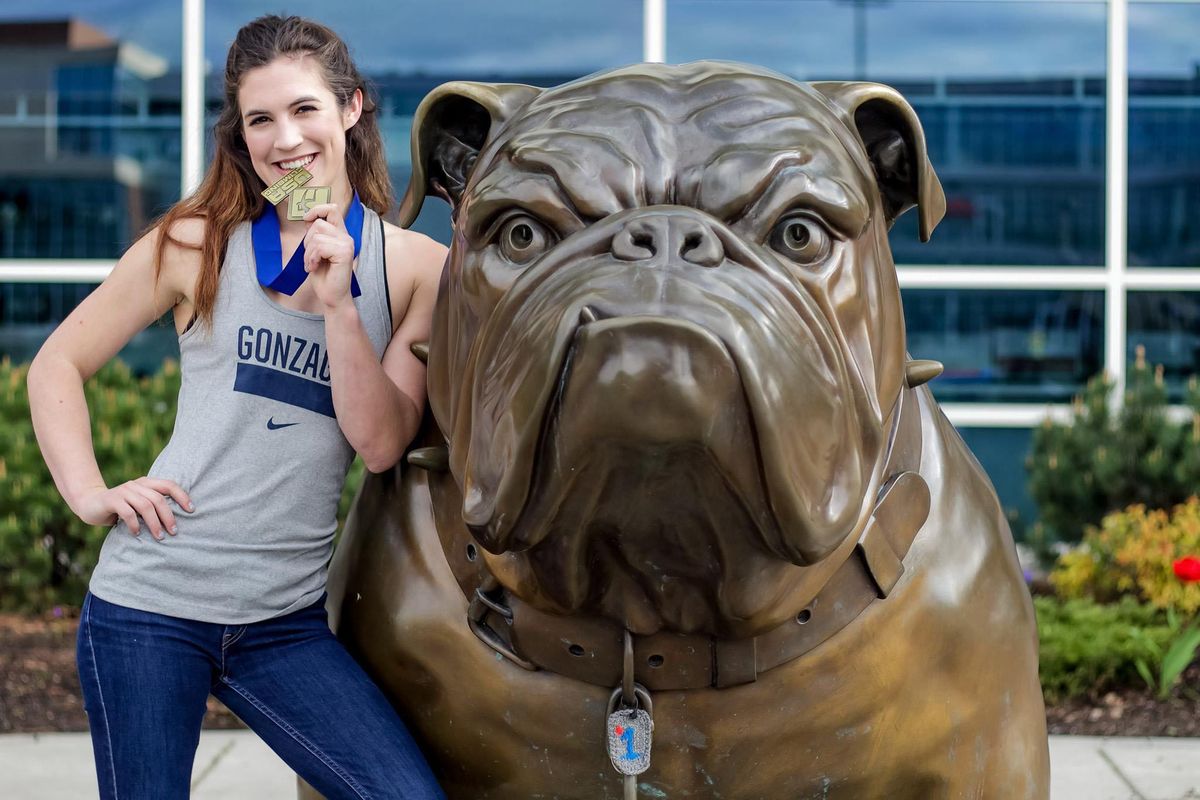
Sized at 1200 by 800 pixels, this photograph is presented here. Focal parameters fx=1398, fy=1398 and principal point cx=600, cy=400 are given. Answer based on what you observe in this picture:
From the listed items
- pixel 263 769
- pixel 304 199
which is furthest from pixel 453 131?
pixel 263 769

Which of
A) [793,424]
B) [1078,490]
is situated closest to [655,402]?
[793,424]

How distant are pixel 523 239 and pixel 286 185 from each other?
58 cm

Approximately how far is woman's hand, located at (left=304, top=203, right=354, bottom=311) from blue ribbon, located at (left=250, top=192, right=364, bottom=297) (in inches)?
3.8

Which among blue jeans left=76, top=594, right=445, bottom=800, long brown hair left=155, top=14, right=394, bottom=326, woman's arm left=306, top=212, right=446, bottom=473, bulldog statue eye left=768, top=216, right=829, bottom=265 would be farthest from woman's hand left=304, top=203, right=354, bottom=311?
bulldog statue eye left=768, top=216, right=829, bottom=265

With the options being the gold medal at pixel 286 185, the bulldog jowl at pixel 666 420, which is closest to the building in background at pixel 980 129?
the gold medal at pixel 286 185

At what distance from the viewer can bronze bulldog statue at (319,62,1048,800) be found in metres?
1.51

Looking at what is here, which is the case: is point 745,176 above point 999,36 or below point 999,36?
below

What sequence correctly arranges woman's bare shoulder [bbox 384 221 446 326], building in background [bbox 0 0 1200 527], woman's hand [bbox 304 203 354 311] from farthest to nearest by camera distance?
building in background [bbox 0 0 1200 527] → woman's bare shoulder [bbox 384 221 446 326] → woman's hand [bbox 304 203 354 311]

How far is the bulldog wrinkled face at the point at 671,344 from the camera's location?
1.47m

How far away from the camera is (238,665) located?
2305 mm

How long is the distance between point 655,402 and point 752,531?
247 millimetres

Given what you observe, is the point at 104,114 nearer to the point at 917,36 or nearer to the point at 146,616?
the point at 917,36

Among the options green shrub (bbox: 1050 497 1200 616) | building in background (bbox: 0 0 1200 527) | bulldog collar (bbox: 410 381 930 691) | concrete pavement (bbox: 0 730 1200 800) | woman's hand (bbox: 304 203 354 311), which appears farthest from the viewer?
building in background (bbox: 0 0 1200 527)

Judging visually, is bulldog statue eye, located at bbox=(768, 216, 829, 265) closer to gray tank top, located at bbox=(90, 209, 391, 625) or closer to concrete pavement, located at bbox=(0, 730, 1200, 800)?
gray tank top, located at bbox=(90, 209, 391, 625)
